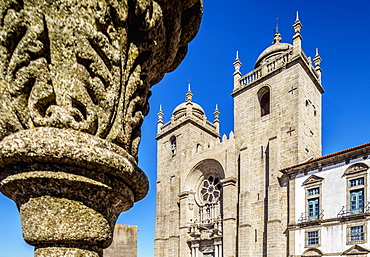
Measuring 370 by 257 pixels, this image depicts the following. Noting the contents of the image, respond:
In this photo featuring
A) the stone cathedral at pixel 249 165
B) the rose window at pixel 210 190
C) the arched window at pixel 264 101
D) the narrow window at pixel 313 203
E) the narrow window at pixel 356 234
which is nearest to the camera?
the narrow window at pixel 356 234

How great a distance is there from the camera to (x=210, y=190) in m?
26.3

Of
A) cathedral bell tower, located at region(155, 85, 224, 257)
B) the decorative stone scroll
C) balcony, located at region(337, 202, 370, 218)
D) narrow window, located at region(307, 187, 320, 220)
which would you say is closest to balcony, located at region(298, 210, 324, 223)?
narrow window, located at region(307, 187, 320, 220)

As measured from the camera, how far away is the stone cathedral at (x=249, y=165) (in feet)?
67.4

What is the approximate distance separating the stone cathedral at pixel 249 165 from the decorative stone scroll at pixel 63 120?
761 inches

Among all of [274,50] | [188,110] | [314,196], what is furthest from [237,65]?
[314,196]

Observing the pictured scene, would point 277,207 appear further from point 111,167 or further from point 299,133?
point 111,167

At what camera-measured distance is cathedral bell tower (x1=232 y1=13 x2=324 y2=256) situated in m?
20.0

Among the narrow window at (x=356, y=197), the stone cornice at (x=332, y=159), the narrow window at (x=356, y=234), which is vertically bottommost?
the narrow window at (x=356, y=234)

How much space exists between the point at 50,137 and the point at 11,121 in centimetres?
20

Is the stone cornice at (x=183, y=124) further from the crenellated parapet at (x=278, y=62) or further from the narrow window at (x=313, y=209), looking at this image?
the narrow window at (x=313, y=209)

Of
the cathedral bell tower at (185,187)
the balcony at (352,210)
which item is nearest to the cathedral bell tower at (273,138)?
the cathedral bell tower at (185,187)

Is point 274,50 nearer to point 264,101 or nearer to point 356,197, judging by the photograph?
point 264,101

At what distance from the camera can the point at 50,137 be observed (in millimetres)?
1312

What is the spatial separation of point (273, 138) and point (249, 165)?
8.71 ft
